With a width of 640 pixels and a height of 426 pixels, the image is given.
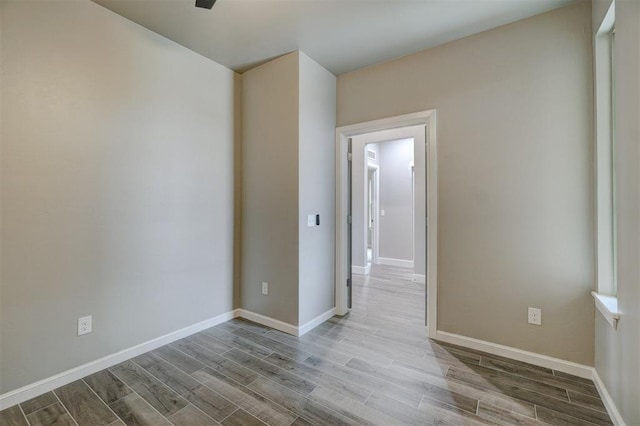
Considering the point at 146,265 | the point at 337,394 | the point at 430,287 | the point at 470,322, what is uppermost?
the point at 146,265

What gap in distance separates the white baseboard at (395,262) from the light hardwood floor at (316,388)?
10.7ft

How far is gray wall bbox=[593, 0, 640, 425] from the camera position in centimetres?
133

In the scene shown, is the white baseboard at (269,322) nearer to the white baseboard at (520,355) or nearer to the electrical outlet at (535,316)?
the white baseboard at (520,355)

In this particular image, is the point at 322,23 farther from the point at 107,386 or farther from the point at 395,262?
the point at 395,262

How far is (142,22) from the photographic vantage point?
2.35 meters

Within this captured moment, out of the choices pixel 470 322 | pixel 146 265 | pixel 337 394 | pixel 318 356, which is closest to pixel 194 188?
pixel 146 265

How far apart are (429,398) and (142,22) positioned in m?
3.54

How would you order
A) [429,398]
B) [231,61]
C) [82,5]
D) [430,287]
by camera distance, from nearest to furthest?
[429,398] < [82,5] < [430,287] < [231,61]

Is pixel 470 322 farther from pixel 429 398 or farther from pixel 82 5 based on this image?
pixel 82 5

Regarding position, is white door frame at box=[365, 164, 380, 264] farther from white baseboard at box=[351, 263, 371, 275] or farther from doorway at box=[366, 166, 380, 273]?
white baseboard at box=[351, 263, 371, 275]

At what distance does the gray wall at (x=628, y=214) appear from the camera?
4.38ft

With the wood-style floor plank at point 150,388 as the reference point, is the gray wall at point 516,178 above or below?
above

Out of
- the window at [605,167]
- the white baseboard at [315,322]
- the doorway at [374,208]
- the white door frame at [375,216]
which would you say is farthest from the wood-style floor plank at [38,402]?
the white door frame at [375,216]

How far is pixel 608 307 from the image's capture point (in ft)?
5.52
